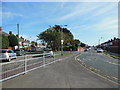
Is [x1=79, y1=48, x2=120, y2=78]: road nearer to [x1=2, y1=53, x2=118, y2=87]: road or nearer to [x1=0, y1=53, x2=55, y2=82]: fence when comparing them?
[x1=2, y1=53, x2=118, y2=87]: road

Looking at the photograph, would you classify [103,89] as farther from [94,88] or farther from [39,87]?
[39,87]

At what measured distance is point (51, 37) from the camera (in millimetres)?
37719

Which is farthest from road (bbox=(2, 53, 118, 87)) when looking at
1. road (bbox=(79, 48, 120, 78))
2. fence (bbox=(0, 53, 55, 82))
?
road (bbox=(79, 48, 120, 78))

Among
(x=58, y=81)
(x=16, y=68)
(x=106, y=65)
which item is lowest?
(x=106, y=65)

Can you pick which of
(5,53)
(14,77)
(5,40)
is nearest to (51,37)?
(5,40)

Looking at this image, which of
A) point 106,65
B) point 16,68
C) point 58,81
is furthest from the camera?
point 106,65

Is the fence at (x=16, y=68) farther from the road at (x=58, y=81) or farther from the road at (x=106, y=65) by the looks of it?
the road at (x=106, y=65)

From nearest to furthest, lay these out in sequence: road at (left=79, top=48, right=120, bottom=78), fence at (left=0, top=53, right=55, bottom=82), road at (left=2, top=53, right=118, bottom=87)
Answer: road at (left=2, top=53, right=118, bottom=87), fence at (left=0, top=53, right=55, bottom=82), road at (left=79, top=48, right=120, bottom=78)

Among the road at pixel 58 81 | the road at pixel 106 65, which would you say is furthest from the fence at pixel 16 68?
the road at pixel 106 65

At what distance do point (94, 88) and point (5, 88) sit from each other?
3.74 m

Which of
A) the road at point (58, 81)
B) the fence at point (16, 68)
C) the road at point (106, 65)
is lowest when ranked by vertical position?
the road at point (106, 65)

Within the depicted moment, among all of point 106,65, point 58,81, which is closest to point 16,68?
point 58,81

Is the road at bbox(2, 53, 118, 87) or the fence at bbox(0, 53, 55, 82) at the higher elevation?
the fence at bbox(0, 53, 55, 82)

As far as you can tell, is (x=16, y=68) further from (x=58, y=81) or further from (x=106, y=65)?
(x=106, y=65)
